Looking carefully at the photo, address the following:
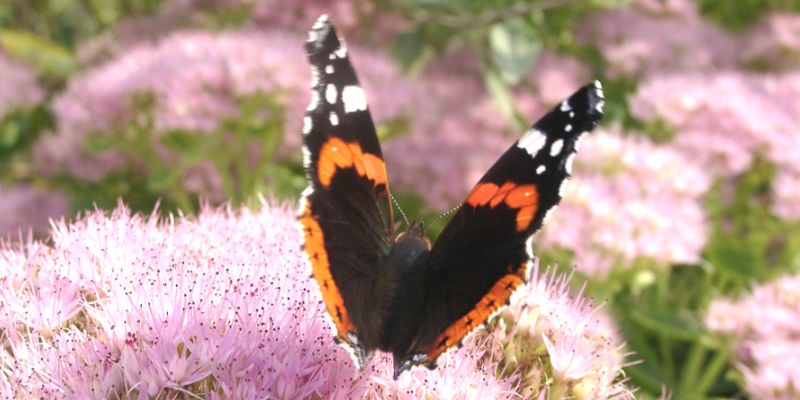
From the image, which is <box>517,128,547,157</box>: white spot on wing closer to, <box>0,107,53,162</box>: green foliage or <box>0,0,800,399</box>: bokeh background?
<box>0,0,800,399</box>: bokeh background

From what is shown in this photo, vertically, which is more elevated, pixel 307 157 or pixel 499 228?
pixel 307 157

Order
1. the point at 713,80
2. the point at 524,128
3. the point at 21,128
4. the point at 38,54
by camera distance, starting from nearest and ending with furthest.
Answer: the point at 524,128, the point at 713,80, the point at 21,128, the point at 38,54

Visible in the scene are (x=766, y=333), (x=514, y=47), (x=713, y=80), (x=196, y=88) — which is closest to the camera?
(x=766, y=333)

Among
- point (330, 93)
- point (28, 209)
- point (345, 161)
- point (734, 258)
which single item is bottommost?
point (734, 258)

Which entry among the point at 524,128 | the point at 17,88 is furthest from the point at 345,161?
the point at 17,88

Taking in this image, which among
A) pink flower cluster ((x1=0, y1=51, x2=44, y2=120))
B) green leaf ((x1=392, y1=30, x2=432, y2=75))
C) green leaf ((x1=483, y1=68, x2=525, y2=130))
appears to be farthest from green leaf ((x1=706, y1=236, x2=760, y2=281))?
pink flower cluster ((x1=0, y1=51, x2=44, y2=120))

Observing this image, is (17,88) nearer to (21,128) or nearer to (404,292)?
(21,128)
